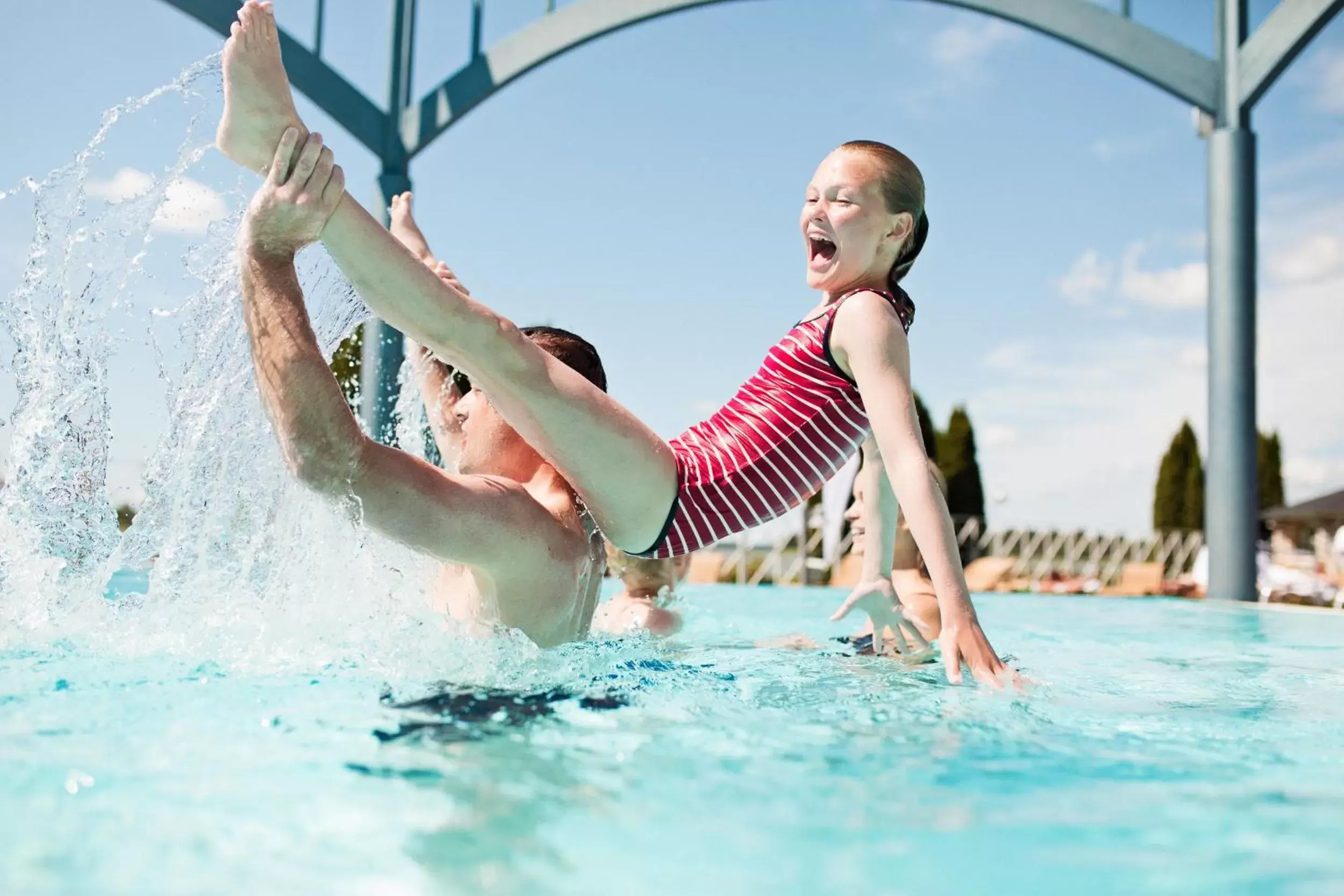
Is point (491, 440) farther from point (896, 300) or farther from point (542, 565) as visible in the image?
point (896, 300)

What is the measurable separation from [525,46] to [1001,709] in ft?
22.3

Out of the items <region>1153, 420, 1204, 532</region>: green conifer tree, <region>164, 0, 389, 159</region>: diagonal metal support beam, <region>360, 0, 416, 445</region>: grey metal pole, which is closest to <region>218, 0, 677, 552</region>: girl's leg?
<region>164, 0, 389, 159</region>: diagonal metal support beam

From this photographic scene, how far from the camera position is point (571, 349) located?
293cm

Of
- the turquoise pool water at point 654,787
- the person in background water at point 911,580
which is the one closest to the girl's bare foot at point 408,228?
the turquoise pool water at point 654,787

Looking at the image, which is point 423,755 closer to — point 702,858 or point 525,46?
point 702,858

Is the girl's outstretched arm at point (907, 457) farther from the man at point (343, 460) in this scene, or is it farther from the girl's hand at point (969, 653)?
the man at point (343, 460)

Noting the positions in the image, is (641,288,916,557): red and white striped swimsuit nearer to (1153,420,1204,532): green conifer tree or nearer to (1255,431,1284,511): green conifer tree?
(1153,420,1204,532): green conifer tree

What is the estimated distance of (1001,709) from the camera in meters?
2.27

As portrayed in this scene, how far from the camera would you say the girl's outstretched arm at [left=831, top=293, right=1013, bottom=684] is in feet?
7.60

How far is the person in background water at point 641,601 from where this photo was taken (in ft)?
13.5

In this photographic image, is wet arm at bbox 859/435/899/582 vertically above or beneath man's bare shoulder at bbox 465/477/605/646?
above

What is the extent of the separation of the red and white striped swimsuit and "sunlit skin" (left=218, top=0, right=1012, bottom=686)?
6 cm

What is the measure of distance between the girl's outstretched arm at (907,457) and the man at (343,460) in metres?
0.81

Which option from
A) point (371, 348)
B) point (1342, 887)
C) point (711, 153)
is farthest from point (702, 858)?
point (711, 153)
